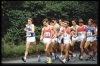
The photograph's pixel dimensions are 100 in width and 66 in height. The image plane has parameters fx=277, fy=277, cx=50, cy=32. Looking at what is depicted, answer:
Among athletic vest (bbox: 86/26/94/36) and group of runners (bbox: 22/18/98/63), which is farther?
athletic vest (bbox: 86/26/94/36)

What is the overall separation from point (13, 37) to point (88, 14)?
5.44 meters

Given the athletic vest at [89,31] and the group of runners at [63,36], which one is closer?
the group of runners at [63,36]

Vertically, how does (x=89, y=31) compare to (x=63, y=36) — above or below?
above

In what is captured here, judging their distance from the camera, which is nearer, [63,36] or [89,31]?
[63,36]

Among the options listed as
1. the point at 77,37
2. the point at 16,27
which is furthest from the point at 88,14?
the point at 77,37

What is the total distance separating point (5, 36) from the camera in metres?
16.7

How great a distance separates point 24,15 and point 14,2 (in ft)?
5.54

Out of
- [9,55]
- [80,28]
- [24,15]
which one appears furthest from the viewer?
[24,15]

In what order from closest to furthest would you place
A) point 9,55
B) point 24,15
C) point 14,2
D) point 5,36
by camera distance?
point 9,55, point 5,36, point 24,15, point 14,2

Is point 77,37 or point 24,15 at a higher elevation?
point 24,15

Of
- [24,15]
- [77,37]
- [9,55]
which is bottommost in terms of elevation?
[9,55]

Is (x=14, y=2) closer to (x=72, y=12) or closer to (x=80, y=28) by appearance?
(x=72, y=12)

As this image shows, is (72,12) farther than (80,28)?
Yes

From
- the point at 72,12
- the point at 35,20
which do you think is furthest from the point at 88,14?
the point at 35,20
